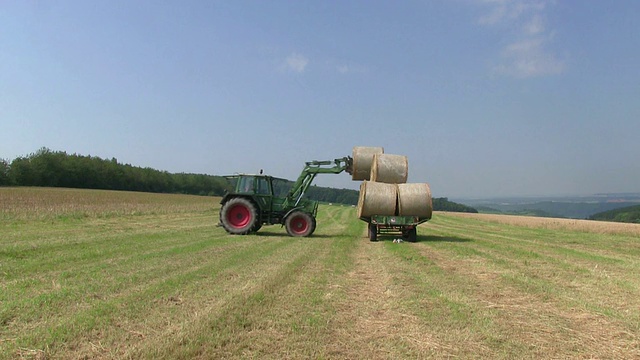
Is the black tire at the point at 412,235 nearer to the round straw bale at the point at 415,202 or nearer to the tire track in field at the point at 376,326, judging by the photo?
the round straw bale at the point at 415,202

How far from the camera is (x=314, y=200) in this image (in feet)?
56.5

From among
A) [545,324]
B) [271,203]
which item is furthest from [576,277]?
[271,203]

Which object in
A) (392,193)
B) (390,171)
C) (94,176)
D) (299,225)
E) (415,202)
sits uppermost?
(94,176)

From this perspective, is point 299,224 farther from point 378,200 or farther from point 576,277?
point 576,277

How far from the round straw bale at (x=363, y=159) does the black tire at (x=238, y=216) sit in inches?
148

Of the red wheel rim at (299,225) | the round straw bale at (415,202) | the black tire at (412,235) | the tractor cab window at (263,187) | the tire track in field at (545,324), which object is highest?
the tractor cab window at (263,187)

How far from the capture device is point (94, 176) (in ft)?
252

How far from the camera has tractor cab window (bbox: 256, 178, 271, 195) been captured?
54.5 feet

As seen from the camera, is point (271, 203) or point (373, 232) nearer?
point (373, 232)

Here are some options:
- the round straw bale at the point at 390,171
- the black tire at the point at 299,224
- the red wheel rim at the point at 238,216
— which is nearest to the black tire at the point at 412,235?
the round straw bale at the point at 390,171

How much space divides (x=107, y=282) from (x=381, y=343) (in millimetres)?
4246

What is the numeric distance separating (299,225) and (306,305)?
10.4m

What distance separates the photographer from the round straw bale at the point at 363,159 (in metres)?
16.4

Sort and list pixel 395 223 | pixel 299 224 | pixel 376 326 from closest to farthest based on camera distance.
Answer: pixel 376 326, pixel 395 223, pixel 299 224
